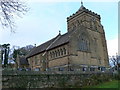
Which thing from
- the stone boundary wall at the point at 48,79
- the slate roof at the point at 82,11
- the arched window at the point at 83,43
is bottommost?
the stone boundary wall at the point at 48,79

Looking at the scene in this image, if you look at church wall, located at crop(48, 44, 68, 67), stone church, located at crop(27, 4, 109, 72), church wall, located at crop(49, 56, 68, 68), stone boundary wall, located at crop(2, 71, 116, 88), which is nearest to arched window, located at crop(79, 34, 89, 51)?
stone church, located at crop(27, 4, 109, 72)

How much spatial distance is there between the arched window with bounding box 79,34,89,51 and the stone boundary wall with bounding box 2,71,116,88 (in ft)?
41.2

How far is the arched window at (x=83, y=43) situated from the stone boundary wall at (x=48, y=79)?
12565mm

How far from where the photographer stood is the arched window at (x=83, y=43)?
131 feet

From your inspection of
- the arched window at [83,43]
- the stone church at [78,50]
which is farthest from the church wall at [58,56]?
the arched window at [83,43]

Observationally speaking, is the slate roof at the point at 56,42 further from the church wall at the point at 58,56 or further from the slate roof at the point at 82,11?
the slate roof at the point at 82,11

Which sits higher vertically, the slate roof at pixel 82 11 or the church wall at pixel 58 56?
the slate roof at pixel 82 11

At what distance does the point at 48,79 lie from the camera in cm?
2042

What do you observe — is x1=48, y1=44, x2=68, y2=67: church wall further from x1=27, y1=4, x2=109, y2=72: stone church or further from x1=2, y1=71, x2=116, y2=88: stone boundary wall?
x1=2, y1=71, x2=116, y2=88: stone boundary wall

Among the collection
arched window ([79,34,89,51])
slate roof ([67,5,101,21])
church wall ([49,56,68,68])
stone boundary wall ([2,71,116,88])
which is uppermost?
slate roof ([67,5,101,21])

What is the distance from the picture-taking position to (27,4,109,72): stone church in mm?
37344

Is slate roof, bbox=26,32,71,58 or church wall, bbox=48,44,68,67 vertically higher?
slate roof, bbox=26,32,71,58

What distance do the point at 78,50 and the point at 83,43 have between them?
10.4ft

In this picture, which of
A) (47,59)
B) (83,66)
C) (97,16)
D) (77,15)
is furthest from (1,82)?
(97,16)
